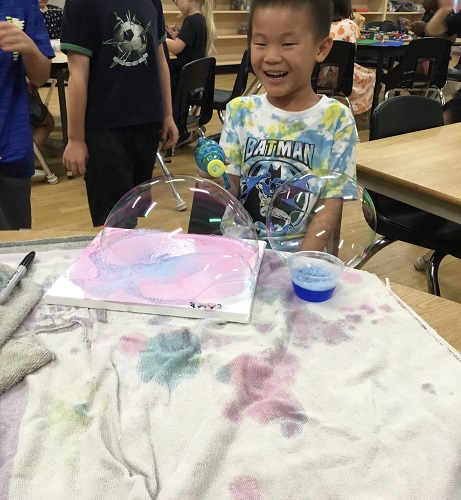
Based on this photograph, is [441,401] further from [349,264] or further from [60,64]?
[60,64]

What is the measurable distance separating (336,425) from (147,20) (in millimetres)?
1573

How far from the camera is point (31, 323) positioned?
784mm

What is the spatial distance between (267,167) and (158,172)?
235 centimetres

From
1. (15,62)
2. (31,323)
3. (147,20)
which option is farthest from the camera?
(147,20)

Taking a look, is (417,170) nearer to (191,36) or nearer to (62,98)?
(191,36)

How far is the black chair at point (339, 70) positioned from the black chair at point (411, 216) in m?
1.72

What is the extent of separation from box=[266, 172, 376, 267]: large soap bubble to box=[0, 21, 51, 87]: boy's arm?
2.77 feet

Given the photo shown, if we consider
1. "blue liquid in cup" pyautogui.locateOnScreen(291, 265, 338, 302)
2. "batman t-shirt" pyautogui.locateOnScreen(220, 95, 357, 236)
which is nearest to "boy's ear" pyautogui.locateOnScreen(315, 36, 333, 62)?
"batman t-shirt" pyautogui.locateOnScreen(220, 95, 357, 236)

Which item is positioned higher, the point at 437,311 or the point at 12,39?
the point at 12,39

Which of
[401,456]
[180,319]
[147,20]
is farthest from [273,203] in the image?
[147,20]

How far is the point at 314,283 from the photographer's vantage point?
84 cm

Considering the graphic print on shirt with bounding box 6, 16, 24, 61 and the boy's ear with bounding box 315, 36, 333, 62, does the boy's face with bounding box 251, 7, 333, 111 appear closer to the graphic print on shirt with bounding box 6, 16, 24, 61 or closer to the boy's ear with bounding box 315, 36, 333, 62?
the boy's ear with bounding box 315, 36, 333, 62

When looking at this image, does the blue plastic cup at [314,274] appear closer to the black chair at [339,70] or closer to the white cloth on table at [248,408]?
the white cloth on table at [248,408]

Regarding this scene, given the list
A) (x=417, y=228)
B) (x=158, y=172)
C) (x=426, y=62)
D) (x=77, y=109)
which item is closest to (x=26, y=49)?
(x=77, y=109)
